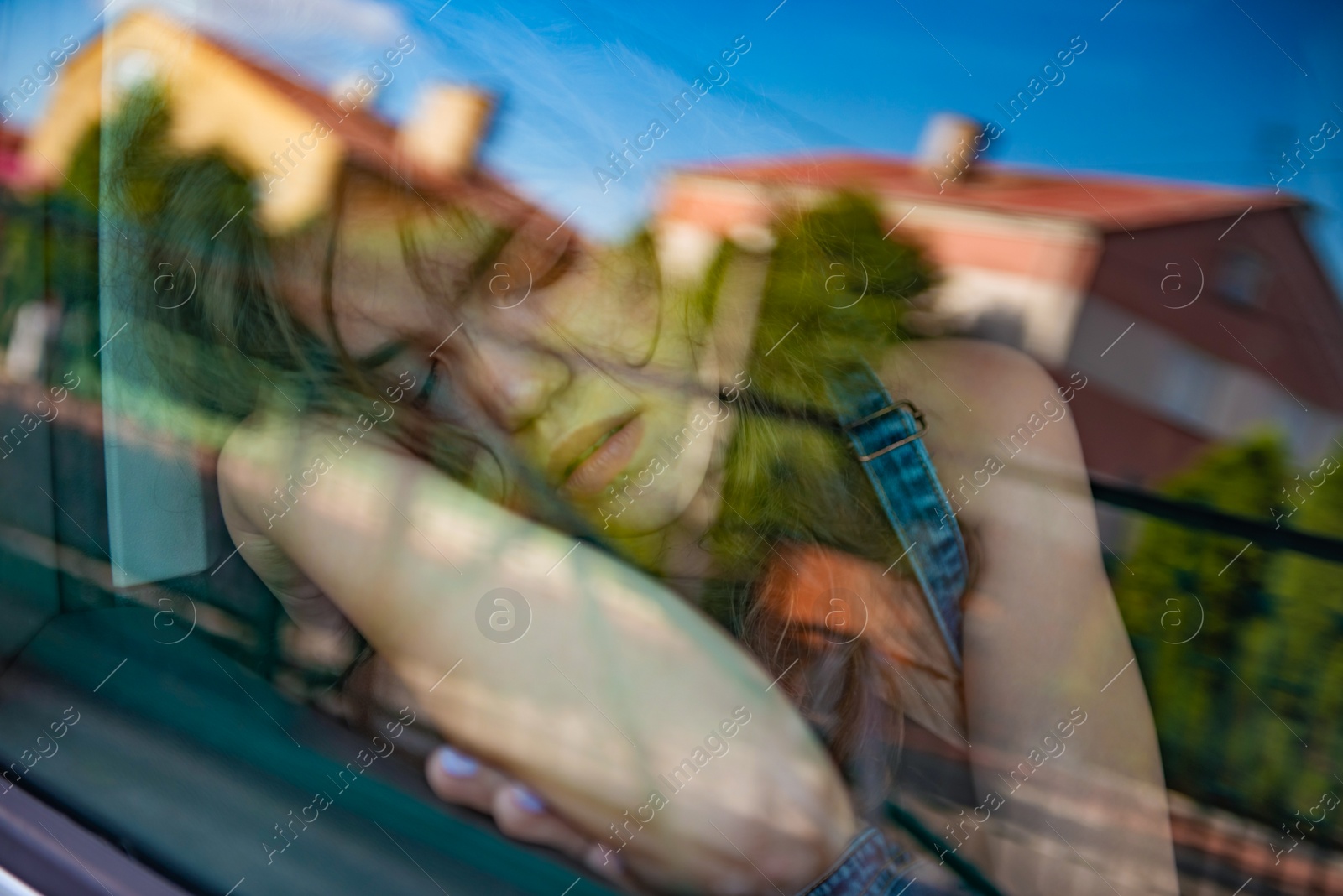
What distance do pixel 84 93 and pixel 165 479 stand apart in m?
0.56

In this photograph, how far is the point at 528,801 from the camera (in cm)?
125

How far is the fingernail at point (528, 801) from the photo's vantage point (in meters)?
1.24

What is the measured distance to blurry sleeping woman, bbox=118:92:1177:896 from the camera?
1.14 metres

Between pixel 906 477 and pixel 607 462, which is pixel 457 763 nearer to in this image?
pixel 607 462

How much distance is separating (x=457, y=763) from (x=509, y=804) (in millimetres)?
92

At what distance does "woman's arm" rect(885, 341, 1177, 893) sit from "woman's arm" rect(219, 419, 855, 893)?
0.70 ft

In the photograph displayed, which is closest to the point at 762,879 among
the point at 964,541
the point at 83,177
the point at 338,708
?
the point at 964,541

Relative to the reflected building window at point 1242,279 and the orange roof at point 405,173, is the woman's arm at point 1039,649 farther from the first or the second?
the orange roof at point 405,173

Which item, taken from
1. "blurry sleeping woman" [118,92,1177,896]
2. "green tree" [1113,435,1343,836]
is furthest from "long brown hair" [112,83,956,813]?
"green tree" [1113,435,1343,836]

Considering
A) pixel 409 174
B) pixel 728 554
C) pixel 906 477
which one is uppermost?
pixel 409 174

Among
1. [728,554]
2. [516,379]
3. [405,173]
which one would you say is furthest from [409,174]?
[728,554]

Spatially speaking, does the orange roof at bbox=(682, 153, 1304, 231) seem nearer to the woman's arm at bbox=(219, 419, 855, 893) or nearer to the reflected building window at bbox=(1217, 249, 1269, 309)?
the reflected building window at bbox=(1217, 249, 1269, 309)

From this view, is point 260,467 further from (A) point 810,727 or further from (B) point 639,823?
(A) point 810,727

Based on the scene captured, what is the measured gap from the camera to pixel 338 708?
1345 millimetres
